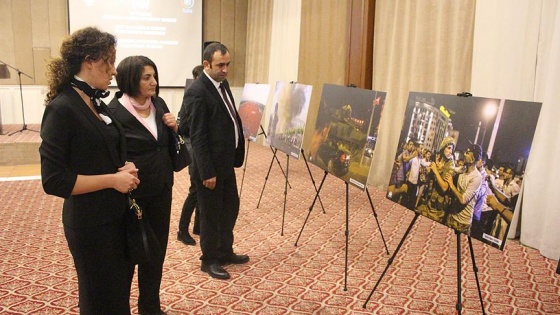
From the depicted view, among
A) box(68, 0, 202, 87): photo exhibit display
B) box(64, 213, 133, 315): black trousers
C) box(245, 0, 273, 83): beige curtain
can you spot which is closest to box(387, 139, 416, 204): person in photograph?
box(64, 213, 133, 315): black trousers

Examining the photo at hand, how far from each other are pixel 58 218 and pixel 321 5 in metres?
4.74

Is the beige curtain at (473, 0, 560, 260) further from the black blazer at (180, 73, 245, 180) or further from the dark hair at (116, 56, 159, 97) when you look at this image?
the dark hair at (116, 56, 159, 97)

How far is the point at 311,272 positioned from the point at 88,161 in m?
1.98

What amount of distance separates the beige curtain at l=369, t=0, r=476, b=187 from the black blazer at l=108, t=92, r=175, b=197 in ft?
11.2

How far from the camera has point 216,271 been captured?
3172 millimetres

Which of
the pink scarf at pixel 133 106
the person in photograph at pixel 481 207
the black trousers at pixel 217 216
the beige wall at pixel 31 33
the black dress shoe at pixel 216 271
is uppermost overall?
the beige wall at pixel 31 33

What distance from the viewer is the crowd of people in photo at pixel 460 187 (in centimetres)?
207

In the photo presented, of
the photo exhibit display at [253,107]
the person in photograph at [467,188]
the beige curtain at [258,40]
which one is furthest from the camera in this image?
the beige curtain at [258,40]

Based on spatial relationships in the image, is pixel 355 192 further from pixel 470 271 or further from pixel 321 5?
pixel 321 5

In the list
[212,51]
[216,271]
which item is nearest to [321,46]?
[212,51]

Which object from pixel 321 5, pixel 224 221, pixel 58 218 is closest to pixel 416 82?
pixel 321 5

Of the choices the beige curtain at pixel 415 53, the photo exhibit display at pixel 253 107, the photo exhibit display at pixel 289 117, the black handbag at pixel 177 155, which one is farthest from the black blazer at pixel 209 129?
the beige curtain at pixel 415 53

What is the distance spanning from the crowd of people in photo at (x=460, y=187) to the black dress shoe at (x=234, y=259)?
1.26 meters

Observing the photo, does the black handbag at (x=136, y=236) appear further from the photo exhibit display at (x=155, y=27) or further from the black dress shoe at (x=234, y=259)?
the photo exhibit display at (x=155, y=27)
